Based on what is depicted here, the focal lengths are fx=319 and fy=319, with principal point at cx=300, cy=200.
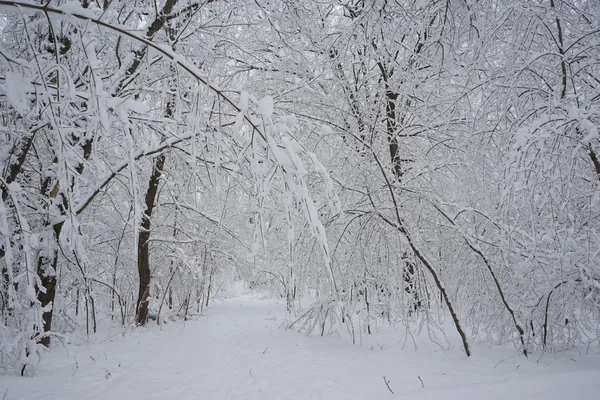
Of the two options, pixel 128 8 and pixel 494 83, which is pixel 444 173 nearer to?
pixel 494 83

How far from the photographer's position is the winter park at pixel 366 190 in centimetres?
253

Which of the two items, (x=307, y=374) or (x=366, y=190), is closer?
(x=307, y=374)

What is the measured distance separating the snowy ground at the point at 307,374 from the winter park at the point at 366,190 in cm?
4

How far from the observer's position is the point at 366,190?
15.4 ft

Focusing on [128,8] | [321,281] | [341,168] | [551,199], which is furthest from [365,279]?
[128,8]

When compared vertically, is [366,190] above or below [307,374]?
above

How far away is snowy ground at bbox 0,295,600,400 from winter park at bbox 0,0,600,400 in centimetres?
4

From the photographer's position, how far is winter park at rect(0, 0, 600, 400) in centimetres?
253

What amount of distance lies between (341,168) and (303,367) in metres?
2.78

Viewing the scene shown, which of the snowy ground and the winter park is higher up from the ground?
the winter park

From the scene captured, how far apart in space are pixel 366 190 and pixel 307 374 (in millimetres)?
2580

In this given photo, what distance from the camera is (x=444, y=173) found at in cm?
505

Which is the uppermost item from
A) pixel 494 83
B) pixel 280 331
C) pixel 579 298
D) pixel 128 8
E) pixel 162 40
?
pixel 128 8

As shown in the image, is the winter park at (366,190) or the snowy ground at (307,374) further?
the snowy ground at (307,374)
